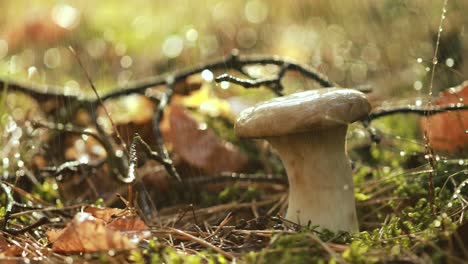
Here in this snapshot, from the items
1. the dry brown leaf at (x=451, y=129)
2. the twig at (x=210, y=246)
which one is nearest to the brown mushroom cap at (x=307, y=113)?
the twig at (x=210, y=246)

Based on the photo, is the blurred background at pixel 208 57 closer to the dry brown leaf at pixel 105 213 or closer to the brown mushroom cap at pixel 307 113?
the brown mushroom cap at pixel 307 113

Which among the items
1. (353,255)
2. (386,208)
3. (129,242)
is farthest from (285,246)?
(386,208)

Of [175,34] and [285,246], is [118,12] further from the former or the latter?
[285,246]

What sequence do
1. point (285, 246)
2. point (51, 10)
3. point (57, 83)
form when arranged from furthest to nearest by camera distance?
point (51, 10), point (57, 83), point (285, 246)

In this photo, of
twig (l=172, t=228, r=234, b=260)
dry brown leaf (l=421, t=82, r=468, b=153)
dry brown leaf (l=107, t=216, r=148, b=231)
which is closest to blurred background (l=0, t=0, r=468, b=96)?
dry brown leaf (l=421, t=82, r=468, b=153)

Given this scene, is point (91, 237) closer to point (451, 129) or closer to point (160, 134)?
point (160, 134)

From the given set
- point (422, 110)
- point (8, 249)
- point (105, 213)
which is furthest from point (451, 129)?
point (8, 249)
